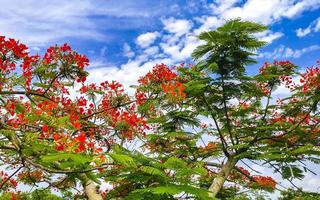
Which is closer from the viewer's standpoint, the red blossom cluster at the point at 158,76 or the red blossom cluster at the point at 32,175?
the red blossom cluster at the point at 158,76

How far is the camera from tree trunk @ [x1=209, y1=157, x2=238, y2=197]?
12102mm

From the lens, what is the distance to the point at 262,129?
11.9 m

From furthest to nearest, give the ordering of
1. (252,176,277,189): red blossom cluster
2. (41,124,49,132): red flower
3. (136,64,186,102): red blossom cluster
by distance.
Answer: (252,176,277,189): red blossom cluster → (136,64,186,102): red blossom cluster → (41,124,49,132): red flower

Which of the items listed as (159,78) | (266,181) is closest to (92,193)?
(159,78)

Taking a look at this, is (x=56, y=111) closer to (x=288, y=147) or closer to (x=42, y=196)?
(x=42, y=196)

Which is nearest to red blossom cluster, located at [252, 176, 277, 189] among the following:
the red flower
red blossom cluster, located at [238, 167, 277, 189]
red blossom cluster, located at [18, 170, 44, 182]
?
red blossom cluster, located at [238, 167, 277, 189]

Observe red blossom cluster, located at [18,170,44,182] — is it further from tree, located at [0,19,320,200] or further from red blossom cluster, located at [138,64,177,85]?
red blossom cluster, located at [138,64,177,85]

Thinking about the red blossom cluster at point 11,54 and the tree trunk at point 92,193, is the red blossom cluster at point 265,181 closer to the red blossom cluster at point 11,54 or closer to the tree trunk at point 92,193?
the tree trunk at point 92,193

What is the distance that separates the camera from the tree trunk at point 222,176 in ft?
39.7

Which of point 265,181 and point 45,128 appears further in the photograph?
point 265,181

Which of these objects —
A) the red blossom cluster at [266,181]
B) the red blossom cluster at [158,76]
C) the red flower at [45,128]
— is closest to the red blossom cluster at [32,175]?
the red blossom cluster at [158,76]

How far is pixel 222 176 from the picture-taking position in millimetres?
12312

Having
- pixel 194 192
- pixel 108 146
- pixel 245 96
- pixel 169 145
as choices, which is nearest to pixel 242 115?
pixel 245 96

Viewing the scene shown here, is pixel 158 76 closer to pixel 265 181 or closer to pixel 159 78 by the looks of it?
pixel 159 78
